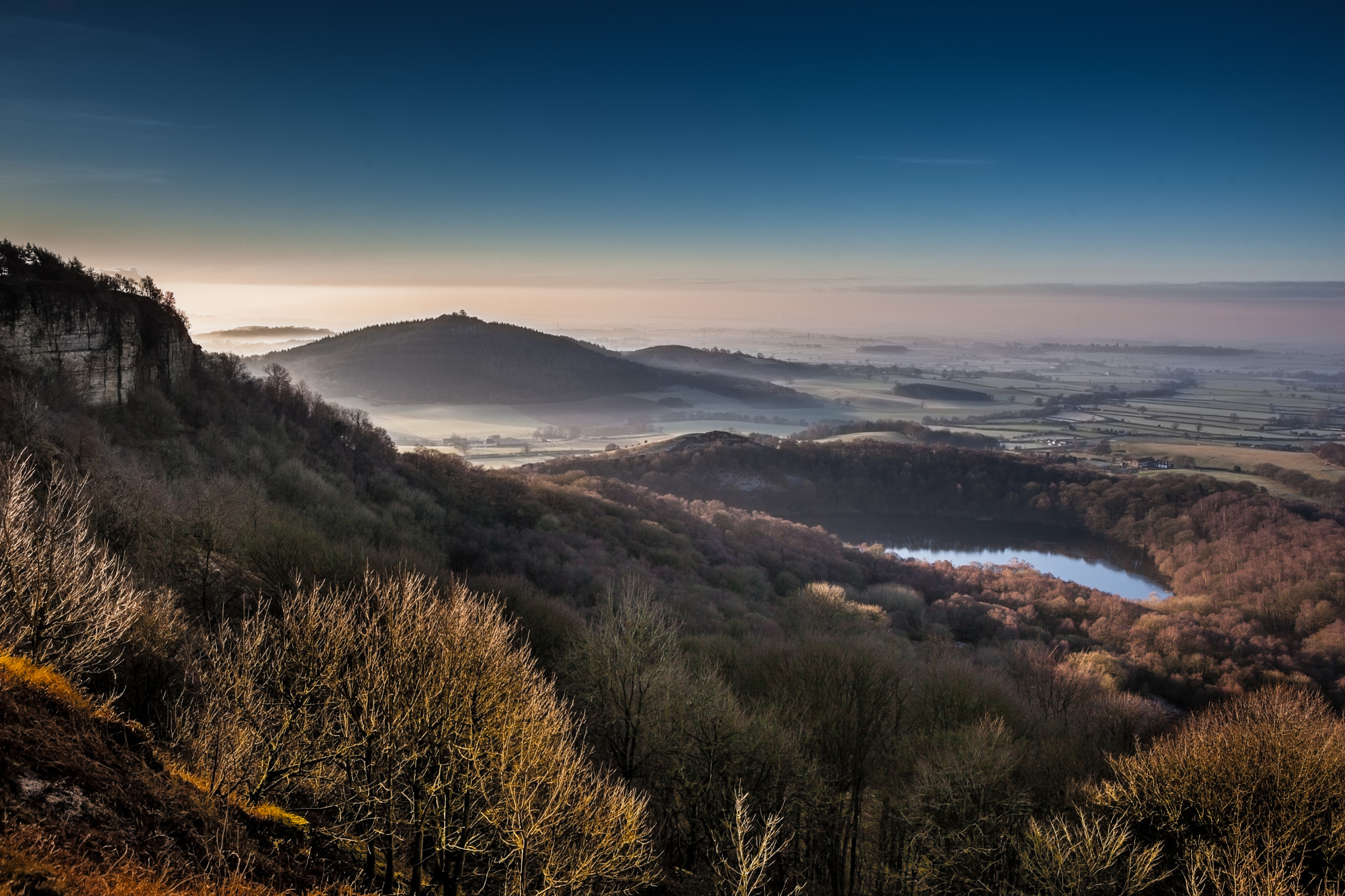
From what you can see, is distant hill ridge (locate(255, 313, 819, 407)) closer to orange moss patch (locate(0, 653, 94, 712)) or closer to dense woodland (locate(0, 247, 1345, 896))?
dense woodland (locate(0, 247, 1345, 896))

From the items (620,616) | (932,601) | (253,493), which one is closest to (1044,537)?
(932,601)

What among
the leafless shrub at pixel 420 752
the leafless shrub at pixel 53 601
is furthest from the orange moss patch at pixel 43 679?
the leafless shrub at pixel 420 752

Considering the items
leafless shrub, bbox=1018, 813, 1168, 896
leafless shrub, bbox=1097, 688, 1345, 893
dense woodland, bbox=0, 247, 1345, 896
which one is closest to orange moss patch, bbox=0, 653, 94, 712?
dense woodland, bbox=0, 247, 1345, 896

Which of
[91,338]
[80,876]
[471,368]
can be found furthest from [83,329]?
[471,368]

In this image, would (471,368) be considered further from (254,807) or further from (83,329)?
(254,807)

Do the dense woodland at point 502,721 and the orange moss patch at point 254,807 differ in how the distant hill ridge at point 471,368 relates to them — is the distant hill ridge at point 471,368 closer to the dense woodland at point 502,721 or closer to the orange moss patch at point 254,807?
the dense woodland at point 502,721

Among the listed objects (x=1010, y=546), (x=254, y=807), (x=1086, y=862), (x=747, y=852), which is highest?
(x=254, y=807)
